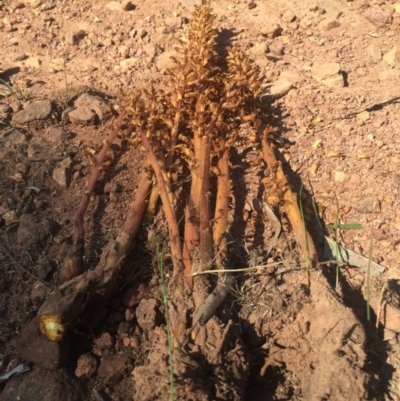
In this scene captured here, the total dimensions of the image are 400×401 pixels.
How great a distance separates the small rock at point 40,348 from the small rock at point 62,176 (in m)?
0.95

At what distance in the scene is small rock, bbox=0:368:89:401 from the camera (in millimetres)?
2295

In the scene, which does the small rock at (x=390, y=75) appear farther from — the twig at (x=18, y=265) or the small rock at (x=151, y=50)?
the twig at (x=18, y=265)

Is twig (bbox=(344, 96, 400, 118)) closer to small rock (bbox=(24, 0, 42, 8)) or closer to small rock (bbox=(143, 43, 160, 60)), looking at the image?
small rock (bbox=(143, 43, 160, 60))

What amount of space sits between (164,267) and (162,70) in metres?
1.80

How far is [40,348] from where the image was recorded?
236cm

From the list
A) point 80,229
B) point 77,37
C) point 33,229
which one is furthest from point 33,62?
point 80,229

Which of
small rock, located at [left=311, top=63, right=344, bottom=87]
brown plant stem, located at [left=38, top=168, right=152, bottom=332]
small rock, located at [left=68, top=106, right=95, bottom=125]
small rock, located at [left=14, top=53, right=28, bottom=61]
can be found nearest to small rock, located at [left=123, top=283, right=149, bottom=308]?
brown plant stem, located at [left=38, top=168, right=152, bottom=332]

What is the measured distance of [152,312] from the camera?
252 cm

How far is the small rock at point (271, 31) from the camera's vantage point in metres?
4.13

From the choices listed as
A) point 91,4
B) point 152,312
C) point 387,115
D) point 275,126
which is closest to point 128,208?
point 152,312

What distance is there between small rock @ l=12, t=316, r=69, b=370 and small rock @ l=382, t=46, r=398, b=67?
10.2 ft

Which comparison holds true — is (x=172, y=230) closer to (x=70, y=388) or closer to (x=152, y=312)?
(x=152, y=312)

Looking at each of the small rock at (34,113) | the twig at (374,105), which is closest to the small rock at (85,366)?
the small rock at (34,113)

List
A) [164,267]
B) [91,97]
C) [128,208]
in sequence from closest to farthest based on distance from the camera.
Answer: [164,267]
[128,208]
[91,97]
